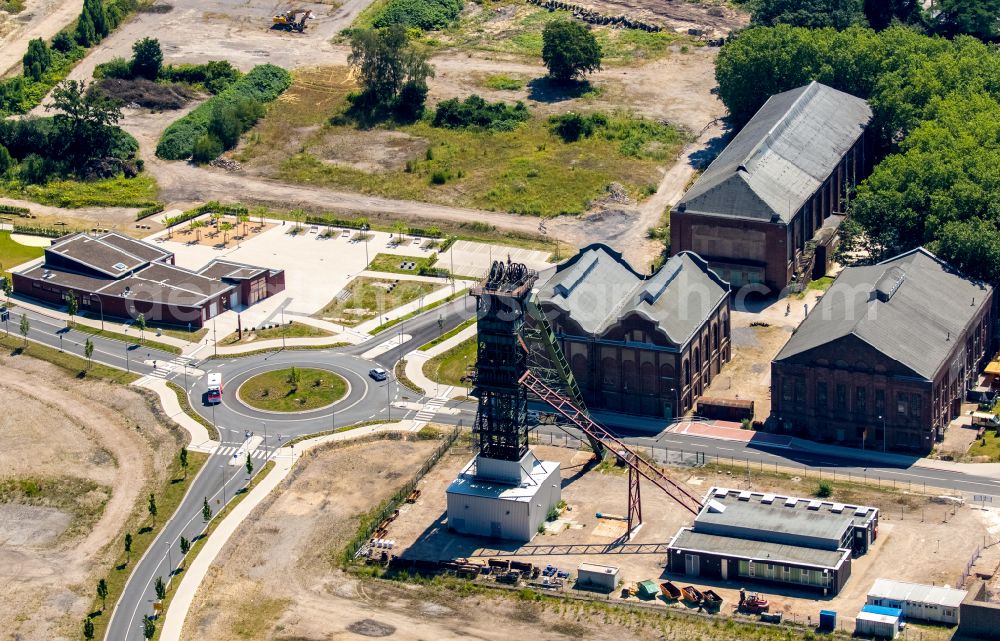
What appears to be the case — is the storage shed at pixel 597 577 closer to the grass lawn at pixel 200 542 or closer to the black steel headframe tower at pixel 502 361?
the black steel headframe tower at pixel 502 361

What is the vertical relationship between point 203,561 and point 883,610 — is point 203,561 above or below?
below

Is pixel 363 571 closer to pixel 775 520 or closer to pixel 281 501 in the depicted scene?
pixel 281 501

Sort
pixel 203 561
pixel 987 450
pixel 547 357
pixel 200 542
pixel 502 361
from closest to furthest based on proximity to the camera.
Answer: pixel 203 561 → pixel 502 361 → pixel 200 542 → pixel 547 357 → pixel 987 450

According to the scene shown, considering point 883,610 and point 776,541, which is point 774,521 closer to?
point 776,541

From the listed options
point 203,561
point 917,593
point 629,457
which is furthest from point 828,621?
point 203,561

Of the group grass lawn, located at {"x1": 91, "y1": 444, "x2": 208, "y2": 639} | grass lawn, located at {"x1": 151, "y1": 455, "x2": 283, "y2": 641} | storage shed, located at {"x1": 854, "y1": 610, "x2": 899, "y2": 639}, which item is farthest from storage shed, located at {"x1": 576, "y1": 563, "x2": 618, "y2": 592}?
grass lawn, located at {"x1": 91, "y1": 444, "x2": 208, "y2": 639}

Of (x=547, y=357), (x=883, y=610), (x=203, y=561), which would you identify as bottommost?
(x=203, y=561)

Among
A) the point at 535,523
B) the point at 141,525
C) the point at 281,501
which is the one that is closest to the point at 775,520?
the point at 535,523

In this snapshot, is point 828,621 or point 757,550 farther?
point 757,550
